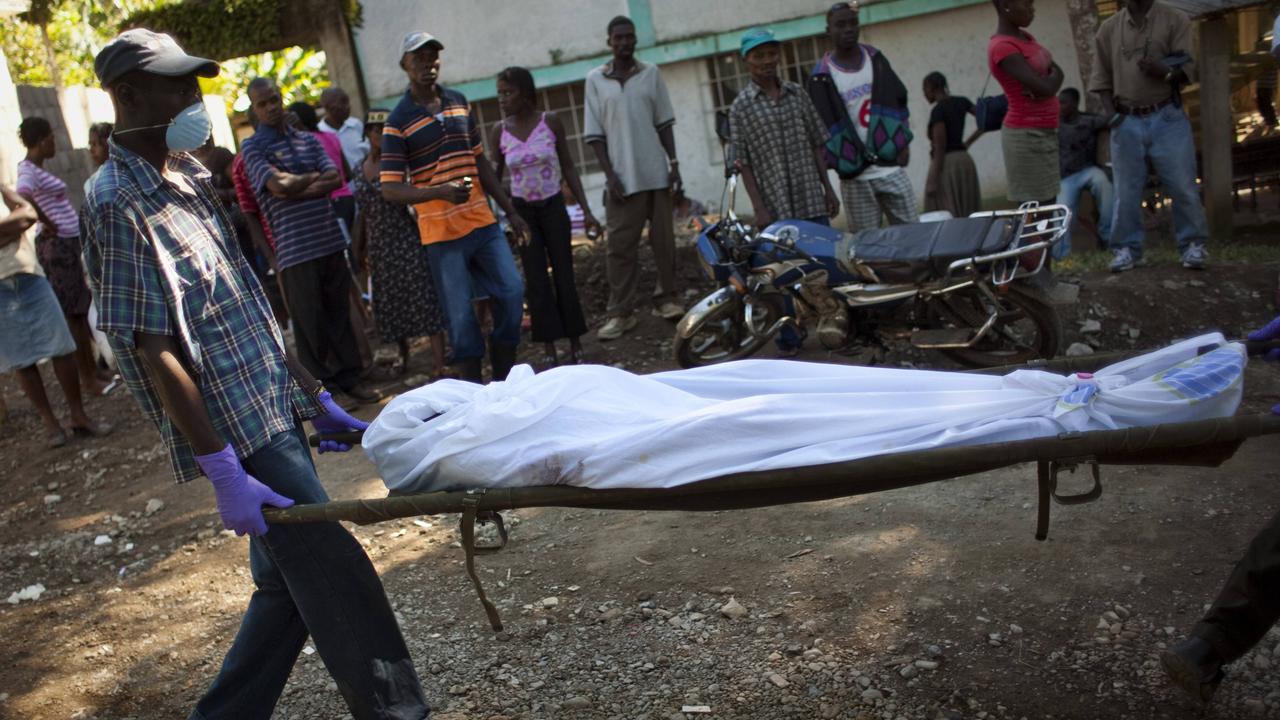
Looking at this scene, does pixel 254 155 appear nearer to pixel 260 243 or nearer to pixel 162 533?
pixel 260 243

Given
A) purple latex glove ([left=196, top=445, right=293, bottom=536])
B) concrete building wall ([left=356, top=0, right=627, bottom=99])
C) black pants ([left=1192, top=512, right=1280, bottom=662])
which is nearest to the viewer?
black pants ([left=1192, top=512, right=1280, bottom=662])

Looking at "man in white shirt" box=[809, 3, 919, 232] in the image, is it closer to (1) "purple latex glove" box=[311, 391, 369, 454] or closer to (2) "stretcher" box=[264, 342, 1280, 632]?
(1) "purple latex glove" box=[311, 391, 369, 454]

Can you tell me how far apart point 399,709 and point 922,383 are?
1.73 meters

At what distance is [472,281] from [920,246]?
8.18 ft

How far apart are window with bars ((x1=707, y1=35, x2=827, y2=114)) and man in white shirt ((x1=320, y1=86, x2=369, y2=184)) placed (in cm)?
476

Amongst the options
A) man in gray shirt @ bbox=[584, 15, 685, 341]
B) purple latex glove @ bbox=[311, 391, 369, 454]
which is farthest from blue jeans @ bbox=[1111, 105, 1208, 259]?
purple latex glove @ bbox=[311, 391, 369, 454]

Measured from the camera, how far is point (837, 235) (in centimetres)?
629

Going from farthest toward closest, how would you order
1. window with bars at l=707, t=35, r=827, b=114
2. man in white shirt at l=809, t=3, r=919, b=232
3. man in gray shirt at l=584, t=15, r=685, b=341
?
window with bars at l=707, t=35, r=827, b=114 < man in gray shirt at l=584, t=15, r=685, b=341 < man in white shirt at l=809, t=3, r=919, b=232

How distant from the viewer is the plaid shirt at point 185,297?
2.54 meters

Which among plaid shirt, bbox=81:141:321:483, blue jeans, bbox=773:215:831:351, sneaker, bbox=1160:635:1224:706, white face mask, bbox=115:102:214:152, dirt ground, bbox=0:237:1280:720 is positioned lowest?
dirt ground, bbox=0:237:1280:720

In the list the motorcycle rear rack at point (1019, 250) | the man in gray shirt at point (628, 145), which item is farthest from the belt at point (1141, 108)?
the man in gray shirt at point (628, 145)

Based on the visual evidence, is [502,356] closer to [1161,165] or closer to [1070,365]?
[1070,365]

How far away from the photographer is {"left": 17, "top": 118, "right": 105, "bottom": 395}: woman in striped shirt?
6.89 metres

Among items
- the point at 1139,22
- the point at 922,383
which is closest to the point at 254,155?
the point at 922,383
